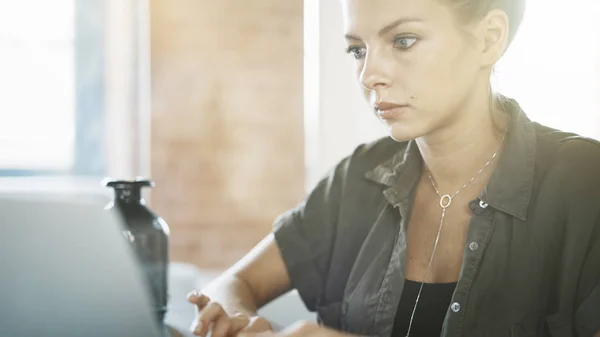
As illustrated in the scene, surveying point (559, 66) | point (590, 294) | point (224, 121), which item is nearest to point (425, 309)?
point (590, 294)

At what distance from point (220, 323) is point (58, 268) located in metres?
0.40

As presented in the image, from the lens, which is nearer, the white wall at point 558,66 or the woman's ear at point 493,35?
the woman's ear at point 493,35

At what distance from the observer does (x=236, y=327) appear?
1035 mm

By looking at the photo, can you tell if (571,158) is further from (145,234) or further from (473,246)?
(145,234)

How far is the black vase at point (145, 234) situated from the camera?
1.23 metres

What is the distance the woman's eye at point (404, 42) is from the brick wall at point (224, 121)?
1026 millimetres

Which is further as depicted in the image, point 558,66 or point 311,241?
point 558,66

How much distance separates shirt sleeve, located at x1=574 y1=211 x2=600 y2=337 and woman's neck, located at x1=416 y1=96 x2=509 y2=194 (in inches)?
8.5

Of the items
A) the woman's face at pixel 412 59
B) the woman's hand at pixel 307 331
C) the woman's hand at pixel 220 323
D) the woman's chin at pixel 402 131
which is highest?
the woman's face at pixel 412 59

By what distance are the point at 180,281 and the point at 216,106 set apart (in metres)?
0.55

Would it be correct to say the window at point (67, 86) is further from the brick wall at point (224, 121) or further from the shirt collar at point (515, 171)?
the shirt collar at point (515, 171)

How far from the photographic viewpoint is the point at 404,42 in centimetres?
101

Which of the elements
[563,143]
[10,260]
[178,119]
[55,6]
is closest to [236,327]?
[10,260]


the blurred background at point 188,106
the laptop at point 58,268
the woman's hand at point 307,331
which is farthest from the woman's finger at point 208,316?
the blurred background at point 188,106
